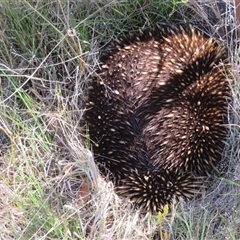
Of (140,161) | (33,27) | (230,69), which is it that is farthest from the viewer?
(33,27)

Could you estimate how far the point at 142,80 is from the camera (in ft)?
7.51

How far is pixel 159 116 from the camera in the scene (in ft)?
7.34

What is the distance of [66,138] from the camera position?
95.6 inches

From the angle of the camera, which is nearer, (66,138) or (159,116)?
(159,116)

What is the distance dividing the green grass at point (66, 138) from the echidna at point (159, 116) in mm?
66

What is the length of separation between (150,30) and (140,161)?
640 millimetres

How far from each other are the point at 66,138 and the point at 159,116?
0.44m

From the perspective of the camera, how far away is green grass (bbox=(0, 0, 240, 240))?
218 centimetres

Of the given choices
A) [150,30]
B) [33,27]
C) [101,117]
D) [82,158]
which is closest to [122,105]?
[101,117]

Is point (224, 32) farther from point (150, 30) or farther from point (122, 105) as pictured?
point (122, 105)

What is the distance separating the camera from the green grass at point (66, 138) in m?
2.18

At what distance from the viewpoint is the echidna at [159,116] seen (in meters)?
2.24

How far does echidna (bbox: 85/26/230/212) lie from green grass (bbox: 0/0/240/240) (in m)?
0.07

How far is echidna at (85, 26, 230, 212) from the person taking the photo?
224 centimetres
